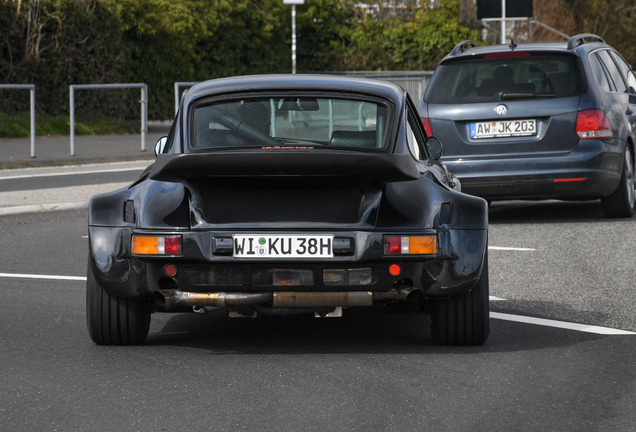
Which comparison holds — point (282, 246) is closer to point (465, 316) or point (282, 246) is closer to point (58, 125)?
point (465, 316)

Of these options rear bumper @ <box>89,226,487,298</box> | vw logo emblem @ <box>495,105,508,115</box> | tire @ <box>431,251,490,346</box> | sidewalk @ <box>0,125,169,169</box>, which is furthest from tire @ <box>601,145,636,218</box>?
sidewalk @ <box>0,125,169,169</box>

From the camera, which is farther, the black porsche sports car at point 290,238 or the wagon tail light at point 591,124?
the wagon tail light at point 591,124

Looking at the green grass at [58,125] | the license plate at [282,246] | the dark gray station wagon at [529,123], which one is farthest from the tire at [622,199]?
the green grass at [58,125]

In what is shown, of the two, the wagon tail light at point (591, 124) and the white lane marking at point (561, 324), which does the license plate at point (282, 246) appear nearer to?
the white lane marking at point (561, 324)

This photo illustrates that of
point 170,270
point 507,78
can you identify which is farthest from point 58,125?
point 170,270

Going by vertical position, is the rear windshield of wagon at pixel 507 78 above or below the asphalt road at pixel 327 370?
above

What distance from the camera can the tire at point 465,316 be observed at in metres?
5.70

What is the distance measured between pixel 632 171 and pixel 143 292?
7.39 metres

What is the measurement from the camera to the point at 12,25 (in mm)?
24375

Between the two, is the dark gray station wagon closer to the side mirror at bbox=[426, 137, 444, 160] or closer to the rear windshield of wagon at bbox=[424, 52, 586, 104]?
the rear windshield of wagon at bbox=[424, 52, 586, 104]

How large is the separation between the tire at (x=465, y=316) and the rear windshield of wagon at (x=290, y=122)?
88 centimetres

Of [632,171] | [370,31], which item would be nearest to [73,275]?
[632,171]

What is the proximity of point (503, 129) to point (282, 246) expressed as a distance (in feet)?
18.8

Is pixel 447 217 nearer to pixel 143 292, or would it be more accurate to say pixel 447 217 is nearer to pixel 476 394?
pixel 476 394
